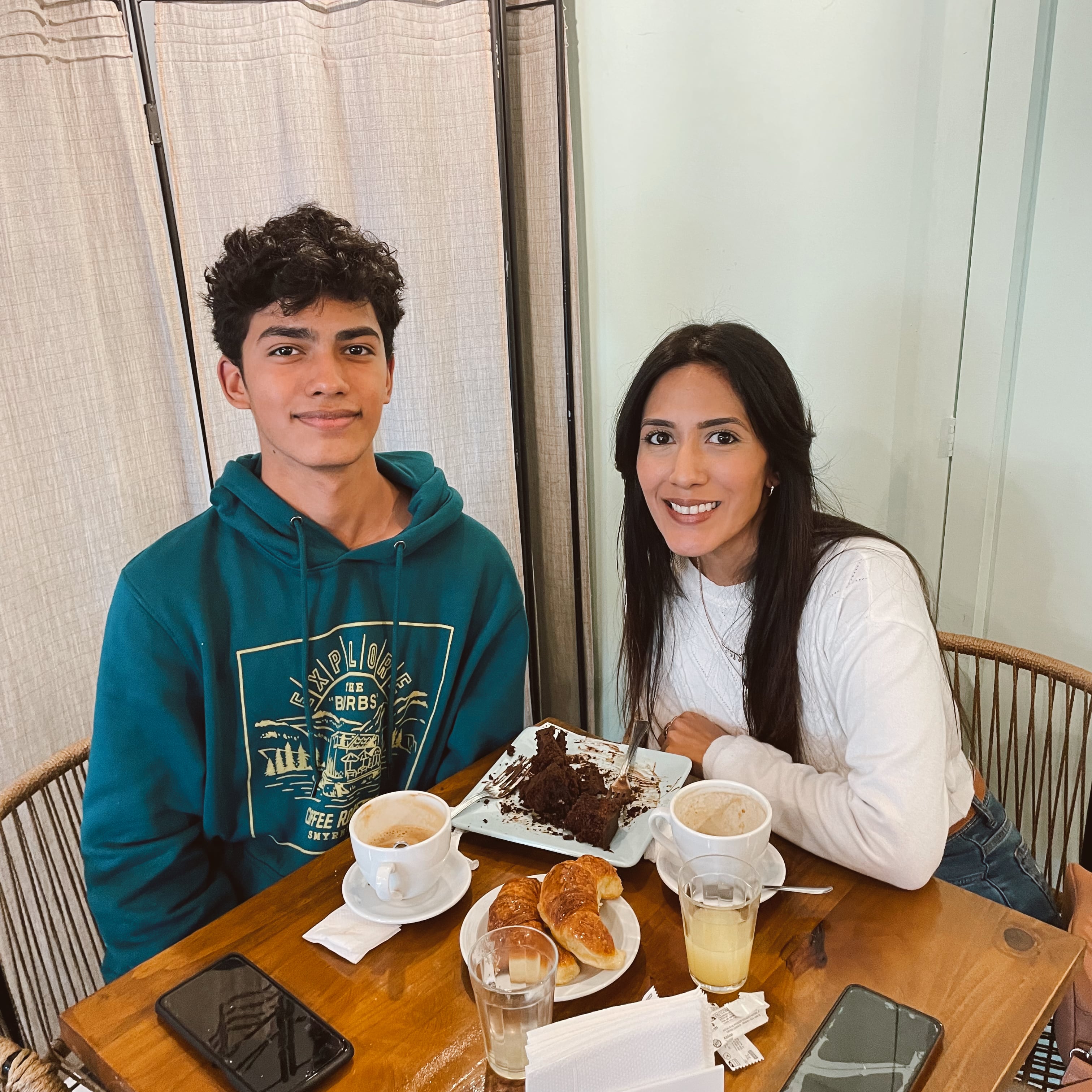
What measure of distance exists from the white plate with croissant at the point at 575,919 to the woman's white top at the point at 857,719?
28 centimetres

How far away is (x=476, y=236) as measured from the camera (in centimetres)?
213

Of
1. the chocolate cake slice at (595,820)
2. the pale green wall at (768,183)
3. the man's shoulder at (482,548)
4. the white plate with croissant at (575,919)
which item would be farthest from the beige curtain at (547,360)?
the white plate with croissant at (575,919)

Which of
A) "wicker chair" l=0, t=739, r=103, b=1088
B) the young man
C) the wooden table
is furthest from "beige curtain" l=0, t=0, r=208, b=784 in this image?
the wooden table

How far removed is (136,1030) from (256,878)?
527 mm

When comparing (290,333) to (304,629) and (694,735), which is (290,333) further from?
(694,735)

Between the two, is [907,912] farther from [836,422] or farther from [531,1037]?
[836,422]

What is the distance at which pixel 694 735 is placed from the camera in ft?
4.68

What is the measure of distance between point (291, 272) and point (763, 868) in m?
1.05

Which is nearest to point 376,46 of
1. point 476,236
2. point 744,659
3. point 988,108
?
point 476,236

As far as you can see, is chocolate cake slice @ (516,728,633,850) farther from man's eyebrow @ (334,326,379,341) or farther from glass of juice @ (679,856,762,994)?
man's eyebrow @ (334,326,379,341)

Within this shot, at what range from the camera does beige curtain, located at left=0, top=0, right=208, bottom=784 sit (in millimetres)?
1576

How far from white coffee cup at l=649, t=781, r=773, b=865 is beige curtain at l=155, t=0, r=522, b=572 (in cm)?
121

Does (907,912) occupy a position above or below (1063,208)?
below

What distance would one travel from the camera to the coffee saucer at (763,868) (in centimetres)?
112
